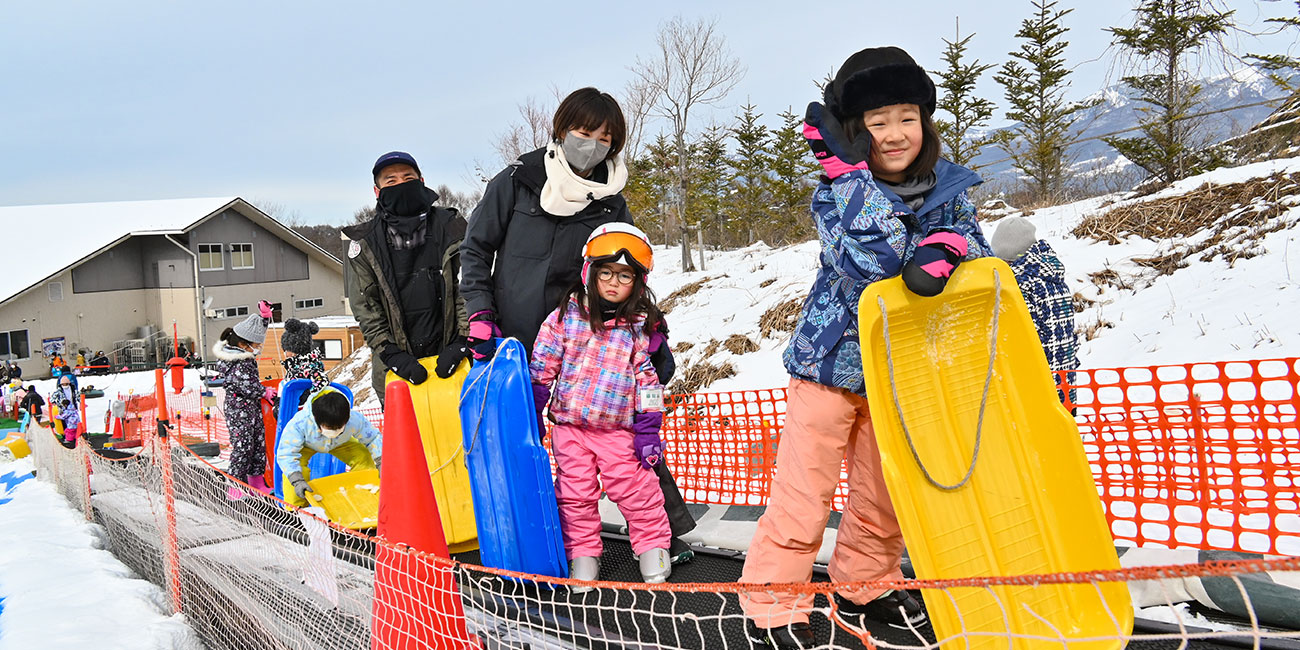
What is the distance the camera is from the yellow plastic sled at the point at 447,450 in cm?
361

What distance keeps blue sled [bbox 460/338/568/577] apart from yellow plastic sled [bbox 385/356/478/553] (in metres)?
0.53

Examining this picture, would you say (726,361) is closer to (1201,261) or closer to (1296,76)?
(1201,261)

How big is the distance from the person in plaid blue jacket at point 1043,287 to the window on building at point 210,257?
109ft

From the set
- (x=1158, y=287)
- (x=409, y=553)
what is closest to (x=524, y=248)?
(x=409, y=553)

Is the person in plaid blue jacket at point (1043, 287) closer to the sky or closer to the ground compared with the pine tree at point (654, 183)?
closer to the ground

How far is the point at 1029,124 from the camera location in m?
16.6

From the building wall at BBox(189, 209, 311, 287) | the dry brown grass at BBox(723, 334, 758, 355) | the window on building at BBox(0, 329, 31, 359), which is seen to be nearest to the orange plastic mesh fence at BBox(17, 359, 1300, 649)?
the dry brown grass at BBox(723, 334, 758, 355)

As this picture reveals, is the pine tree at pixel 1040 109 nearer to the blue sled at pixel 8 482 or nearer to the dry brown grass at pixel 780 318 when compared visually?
the dry brown grass at pixel 780 318

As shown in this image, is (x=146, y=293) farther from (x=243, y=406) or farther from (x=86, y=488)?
(x=243, y=406)

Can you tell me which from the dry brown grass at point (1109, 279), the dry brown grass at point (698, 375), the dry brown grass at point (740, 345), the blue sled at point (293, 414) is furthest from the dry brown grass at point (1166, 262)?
the blue sled at point (293, 414)

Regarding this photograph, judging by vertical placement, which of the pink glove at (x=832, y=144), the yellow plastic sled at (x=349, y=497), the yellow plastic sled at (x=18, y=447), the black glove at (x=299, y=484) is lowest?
the yellow plastic sled at (x=18, y=447)

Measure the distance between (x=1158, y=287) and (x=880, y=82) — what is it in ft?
21.4

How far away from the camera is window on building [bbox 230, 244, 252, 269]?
102 feet

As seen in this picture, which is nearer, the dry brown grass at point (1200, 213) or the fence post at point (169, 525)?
the fence post at point (169, 525)
